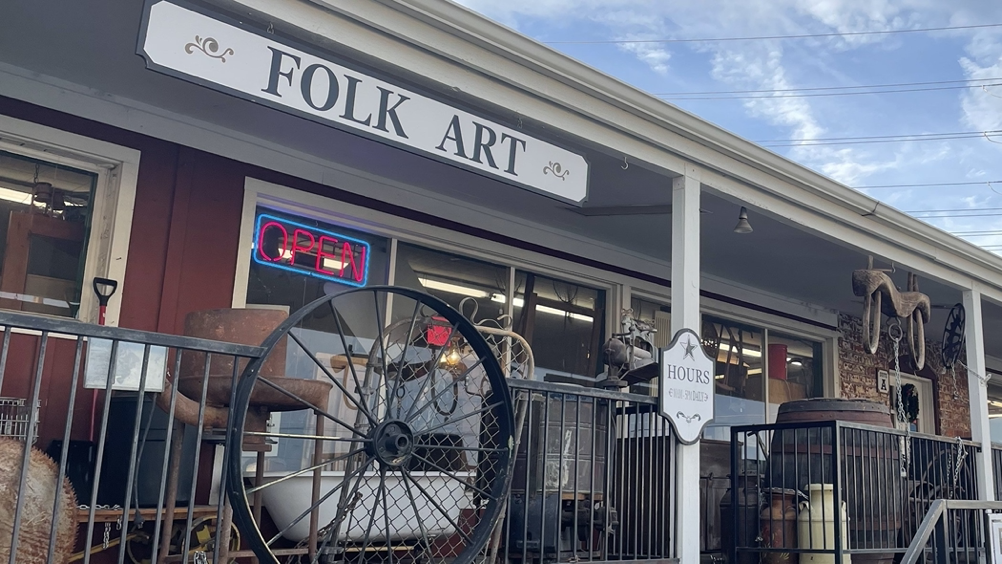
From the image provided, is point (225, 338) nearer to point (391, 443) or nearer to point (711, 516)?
point (391, 443)

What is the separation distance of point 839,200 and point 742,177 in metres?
0.92

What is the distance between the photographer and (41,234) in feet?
15.3

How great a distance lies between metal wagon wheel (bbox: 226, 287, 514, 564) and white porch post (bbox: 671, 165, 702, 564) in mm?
1011

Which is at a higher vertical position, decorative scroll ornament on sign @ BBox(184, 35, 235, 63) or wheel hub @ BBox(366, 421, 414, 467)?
decorative scroll ornament on sign @ BBox(184, 35, 235, 63)

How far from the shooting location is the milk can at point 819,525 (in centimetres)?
516

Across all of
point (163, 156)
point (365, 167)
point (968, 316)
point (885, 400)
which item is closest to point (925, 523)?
point (968, 316)

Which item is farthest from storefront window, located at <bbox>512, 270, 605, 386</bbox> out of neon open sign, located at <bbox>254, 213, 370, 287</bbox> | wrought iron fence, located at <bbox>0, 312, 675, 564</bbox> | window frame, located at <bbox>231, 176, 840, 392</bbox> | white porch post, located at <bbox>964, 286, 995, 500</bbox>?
white porch post, located at <bbox>964, 286, 995, 500</bbox>

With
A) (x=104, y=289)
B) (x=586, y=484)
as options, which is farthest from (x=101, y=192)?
(x=586, y=484)

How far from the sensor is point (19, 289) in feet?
15.0

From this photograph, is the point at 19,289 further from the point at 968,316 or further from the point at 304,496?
the point at 968,316

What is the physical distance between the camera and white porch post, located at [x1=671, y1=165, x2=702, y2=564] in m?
4.66

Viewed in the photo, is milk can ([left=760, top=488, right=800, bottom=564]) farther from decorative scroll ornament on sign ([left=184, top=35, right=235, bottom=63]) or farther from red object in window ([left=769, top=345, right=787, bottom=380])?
decorative scroll ornament on sign ([left=184, top=35, right=235, bottom=63])

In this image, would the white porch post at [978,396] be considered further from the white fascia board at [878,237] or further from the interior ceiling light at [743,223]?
the interior ceiling light at [743,223]

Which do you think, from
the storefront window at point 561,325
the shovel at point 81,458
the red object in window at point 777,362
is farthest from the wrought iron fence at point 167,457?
the red object in window at point 777,362
